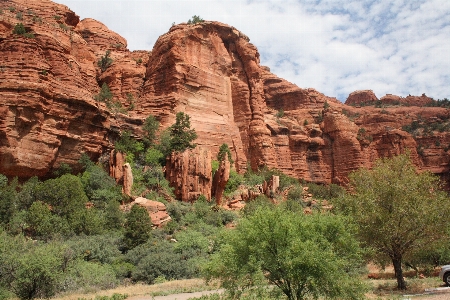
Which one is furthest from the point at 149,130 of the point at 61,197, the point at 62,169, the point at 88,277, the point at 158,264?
the point at 88,277

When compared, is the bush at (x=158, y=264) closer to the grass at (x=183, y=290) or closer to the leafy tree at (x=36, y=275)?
the grass at (x=183, y=290)

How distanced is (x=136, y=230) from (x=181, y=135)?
16.0 meters

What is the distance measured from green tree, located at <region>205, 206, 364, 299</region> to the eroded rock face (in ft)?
80.4

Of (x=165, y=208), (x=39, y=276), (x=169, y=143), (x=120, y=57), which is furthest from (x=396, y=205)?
(x=120, y=57)

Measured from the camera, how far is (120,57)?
178 feet

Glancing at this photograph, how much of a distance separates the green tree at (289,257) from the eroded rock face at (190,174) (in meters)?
24.5

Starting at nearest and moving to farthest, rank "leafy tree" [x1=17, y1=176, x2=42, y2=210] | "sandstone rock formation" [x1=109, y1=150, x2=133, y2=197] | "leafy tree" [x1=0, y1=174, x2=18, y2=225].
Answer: "leafy tree" [x1=0, y1=174, x2=18, y2=225] → "leafy tree" [x1=17, y1=176, x2=42, y2=210] → "sandstone rock formation" [x1=109, y1=150, x2=133, y2=197]

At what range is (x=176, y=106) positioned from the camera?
4553 cm

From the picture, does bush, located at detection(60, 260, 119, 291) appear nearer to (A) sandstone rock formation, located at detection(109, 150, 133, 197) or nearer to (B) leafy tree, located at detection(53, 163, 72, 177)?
(A) sandstone rock formation, located at detection(109, 150, 133, 197)

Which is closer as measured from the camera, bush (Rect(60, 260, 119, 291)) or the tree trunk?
the tree trunk

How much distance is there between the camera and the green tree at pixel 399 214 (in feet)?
50.2

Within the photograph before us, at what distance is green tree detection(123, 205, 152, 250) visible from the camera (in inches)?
987

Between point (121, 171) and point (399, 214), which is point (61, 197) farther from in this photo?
point (399, 214)

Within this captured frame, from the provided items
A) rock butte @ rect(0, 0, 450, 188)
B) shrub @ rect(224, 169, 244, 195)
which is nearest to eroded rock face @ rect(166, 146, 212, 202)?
shrub @ rect(224, 169, 244, 195)
